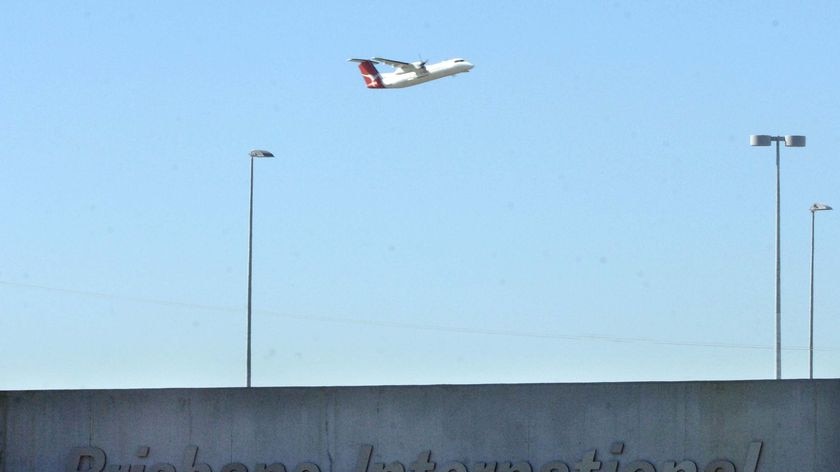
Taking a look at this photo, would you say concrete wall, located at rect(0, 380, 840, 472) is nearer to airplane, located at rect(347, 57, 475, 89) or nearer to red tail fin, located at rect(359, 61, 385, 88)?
airplane, located at rect(347, 57, 475, 89)

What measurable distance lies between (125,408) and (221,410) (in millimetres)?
1832

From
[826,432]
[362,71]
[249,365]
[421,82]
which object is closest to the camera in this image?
[826,432]

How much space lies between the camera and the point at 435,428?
35.0m

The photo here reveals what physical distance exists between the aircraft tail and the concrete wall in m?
56.9

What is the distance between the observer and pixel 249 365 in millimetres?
53188

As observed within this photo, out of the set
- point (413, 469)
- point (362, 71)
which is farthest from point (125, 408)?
point (362, 71)

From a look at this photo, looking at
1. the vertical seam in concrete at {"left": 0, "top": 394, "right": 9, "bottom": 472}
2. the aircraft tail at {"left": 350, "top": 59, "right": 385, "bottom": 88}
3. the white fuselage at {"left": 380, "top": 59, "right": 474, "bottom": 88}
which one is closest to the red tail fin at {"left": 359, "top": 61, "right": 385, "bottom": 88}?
the aircraft tail at {"left": 350, "top": 59, "right": 385, "bottom": 88}

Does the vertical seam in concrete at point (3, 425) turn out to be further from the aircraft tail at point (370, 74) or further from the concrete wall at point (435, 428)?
the aircraft tail at point (370, 74)

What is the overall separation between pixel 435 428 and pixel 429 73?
157 feet

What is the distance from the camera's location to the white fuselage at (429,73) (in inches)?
3145

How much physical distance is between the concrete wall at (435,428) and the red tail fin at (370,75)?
57056mm

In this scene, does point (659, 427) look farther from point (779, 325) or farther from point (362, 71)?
point (362, 71)

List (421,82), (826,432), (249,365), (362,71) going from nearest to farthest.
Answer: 1. (826,432)
2. (249,365)
3. (421,82)
4. (362,71)

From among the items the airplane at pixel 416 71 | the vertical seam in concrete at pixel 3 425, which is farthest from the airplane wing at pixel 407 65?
the vertical seam in concrete at pixel 3 425
